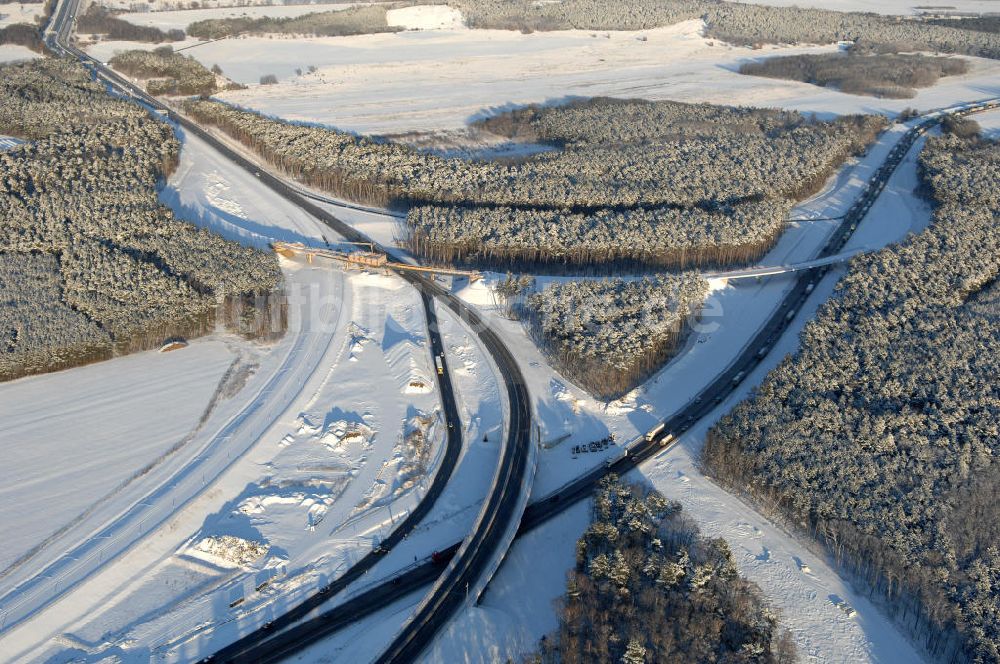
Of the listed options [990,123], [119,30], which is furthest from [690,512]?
[119,30]

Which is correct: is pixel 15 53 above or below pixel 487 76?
above

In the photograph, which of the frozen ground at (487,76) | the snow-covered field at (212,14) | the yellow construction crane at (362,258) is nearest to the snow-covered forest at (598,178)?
the yellow construction crane at (362,258)

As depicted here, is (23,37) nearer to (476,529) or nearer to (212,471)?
(212,471)

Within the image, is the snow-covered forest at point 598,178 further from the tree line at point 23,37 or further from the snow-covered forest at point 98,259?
the tree line at point 23,37

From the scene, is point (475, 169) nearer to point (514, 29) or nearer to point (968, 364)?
point (968, 364)

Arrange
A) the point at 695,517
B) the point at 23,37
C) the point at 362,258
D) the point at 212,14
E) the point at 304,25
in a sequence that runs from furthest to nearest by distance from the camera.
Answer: the point at 212,14 → the point at 304,25 → the point at 23,37 → the point at 362,258 → the point at 695,517

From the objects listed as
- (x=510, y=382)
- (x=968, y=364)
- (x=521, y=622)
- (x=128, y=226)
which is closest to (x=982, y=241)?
(x=968, y=364)
